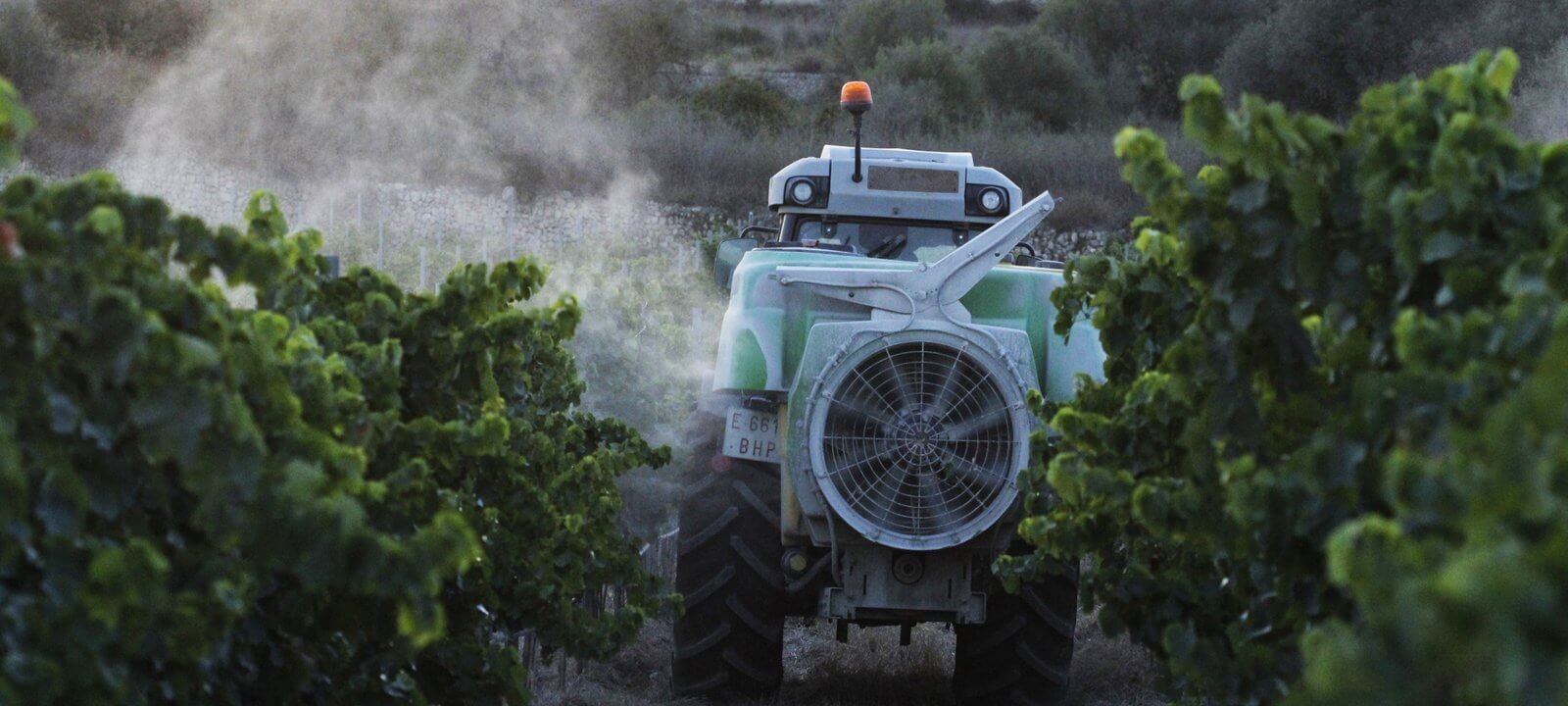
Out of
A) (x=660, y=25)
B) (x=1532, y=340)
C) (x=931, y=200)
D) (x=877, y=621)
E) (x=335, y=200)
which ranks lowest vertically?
(x=877, y=621)

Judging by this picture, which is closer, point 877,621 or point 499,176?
point 877,621

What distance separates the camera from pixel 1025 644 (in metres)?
6.86

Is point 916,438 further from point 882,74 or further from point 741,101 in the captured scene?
point 882,74

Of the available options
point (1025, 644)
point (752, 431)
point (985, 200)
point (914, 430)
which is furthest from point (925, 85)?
point (914, 430)

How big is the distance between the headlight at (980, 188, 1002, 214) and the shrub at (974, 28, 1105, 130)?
2857cm

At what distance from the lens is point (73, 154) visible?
2536 centimetres

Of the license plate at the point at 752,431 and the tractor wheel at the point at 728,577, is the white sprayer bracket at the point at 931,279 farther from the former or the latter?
the tractor wheel at the point at 728,577

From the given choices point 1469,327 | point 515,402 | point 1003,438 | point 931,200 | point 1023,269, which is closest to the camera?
point 1469,327

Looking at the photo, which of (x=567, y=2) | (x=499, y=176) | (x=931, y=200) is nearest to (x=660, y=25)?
(x=567, y=2)

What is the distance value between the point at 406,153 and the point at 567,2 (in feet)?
48.4

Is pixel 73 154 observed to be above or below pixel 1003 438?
above

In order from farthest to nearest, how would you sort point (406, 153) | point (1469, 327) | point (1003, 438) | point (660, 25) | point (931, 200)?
point (660, 25) < point (406, 153) < point (931, 200) < point (1003, 438) < point (1469, 327)

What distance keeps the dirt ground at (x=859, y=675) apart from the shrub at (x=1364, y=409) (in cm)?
344

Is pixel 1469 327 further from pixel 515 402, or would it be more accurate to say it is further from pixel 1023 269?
pixel 1023 269
